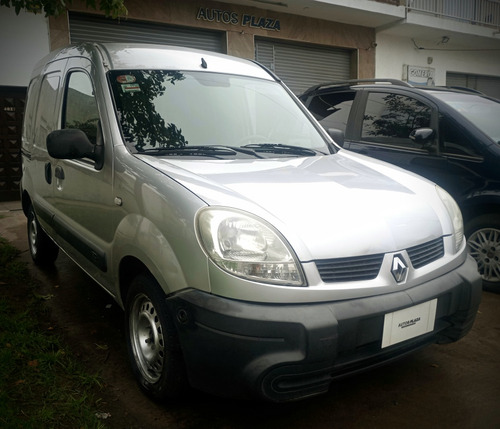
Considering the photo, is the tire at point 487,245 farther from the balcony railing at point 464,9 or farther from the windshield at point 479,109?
the balcony railing at point 464,9

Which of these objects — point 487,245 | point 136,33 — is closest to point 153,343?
point 487,245

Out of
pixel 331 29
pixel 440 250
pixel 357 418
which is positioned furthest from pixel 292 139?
pixel 331 29

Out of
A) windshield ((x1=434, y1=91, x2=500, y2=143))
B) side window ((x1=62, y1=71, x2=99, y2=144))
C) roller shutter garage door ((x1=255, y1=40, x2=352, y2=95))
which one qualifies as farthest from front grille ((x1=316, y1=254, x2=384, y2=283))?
roller shutter garage door ((x1=255, y1=40, x2=352, y2=95))

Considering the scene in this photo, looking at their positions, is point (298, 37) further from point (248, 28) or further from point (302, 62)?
point (248, 28)

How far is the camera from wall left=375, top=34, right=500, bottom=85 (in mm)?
15117

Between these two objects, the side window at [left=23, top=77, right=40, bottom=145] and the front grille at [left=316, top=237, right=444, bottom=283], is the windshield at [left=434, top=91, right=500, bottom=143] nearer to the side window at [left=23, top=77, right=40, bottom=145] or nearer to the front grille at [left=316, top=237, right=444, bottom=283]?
the front grille at [left=316, top=237, right=444, bottom=283]

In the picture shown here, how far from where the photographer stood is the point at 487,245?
3963 millimetres

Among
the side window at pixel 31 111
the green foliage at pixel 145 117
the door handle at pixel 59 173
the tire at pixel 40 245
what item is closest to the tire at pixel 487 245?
the green foliage at pixel 145 117

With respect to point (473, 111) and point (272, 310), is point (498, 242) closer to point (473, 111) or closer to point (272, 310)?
point (473, 111)

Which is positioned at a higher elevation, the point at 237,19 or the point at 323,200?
the point at 237,19

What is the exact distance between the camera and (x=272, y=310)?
→ 1.87 m

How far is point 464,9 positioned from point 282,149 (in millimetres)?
16424

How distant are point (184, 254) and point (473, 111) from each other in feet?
11.6

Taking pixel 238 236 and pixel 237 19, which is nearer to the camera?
pixel 238 236
